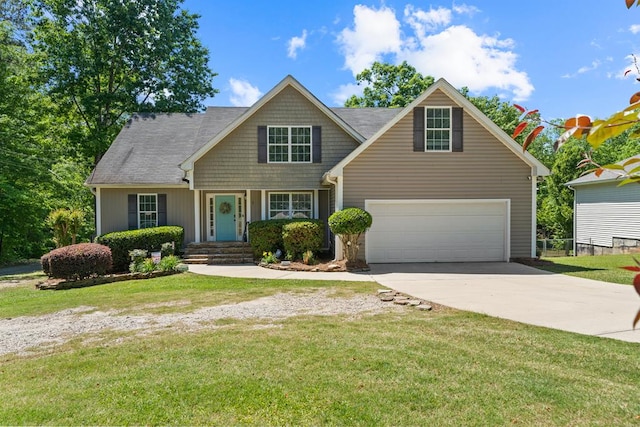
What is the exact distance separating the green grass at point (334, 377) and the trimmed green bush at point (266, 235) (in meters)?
→ 7.70

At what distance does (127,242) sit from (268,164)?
19.2 feet

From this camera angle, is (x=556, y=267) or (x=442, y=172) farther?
(x=442, y=172)

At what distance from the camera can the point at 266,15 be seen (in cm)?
1745

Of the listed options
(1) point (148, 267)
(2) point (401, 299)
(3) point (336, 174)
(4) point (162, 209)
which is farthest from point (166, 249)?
(2) point (401, 299)

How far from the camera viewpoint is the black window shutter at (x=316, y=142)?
49.9 feet

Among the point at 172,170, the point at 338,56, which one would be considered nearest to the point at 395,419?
the point at 172,170

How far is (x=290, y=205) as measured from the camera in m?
15.7

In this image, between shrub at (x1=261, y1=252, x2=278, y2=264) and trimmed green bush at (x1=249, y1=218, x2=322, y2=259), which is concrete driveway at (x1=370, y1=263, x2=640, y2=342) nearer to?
shrub at (x1=261, y1=252, x2=278, y2=264)

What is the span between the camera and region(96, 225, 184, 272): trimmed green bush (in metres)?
13.1

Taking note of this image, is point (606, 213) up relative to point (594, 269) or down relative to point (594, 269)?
up

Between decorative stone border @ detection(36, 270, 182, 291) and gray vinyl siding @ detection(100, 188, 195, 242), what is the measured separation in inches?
166

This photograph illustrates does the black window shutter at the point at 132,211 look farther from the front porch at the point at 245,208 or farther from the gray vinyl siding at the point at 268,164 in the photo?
the gray vinyl siding at the point at 268,164

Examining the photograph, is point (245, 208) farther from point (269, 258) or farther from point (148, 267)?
point (148, 267)

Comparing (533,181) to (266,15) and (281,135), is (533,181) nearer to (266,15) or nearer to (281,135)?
(281,135)
